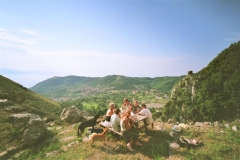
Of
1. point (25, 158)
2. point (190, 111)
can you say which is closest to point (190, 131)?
point (25, 158)

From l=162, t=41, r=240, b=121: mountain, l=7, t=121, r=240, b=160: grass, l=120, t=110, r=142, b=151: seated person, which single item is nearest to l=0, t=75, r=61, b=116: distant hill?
l=7, t=121, r=240, b=160: grass

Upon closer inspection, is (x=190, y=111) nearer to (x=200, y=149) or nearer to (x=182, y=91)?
(x=182, y=91)

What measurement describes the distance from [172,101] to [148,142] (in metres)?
39.9

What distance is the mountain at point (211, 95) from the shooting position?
25.4m

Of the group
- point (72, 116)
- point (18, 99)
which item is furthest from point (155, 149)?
point (18, 99)

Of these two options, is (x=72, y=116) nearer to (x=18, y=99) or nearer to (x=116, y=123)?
(x=116, y=123)

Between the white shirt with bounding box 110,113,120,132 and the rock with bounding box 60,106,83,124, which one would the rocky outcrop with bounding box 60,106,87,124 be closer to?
the rock with bounding box 60,106,83,124

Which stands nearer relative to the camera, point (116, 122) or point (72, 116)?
point (116, 122)

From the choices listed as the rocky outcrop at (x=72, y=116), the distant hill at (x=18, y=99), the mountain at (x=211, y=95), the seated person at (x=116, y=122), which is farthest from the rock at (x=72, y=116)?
the mountain at (x=211, y=95)

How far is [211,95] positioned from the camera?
30.5 meters

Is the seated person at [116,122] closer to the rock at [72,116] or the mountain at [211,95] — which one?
the rock at [72,116]

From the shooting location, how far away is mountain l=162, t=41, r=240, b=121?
25.4m

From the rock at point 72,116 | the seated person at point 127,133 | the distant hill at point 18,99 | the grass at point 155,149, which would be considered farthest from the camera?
the distant hill at point 18,99

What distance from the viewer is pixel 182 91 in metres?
41.8
